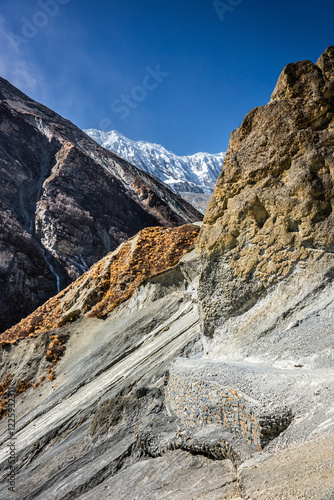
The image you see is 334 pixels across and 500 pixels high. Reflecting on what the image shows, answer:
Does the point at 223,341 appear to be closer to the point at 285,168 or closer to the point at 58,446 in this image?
the point at 285,168

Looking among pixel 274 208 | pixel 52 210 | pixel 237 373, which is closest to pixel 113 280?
pixel 274 208

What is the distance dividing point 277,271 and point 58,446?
10.7 m

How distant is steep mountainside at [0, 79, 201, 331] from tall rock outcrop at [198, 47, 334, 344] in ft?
113

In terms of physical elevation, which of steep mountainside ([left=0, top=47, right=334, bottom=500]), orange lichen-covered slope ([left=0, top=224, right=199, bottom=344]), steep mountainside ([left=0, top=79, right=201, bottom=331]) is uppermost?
steep mountainside ([left=0, top=79, right=201, bottom=331])

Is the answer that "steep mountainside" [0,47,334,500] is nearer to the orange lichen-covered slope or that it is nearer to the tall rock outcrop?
the tall rock outcrop

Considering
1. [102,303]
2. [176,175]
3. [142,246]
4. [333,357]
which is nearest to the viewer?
[333,357]

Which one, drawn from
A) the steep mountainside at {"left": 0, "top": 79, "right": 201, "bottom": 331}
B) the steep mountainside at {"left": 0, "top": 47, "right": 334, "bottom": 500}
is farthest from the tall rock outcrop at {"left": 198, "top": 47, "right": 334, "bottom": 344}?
the steep mountainside at {"left": 0, "top": 79, "right": 201, "bottom": 331}

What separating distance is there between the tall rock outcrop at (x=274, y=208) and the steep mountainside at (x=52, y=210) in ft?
113

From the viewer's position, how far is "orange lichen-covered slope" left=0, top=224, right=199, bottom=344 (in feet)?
70.5

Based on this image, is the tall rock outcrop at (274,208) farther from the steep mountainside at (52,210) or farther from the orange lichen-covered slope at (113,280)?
the steep mountainside at (52,210)

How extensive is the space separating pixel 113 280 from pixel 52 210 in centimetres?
3512

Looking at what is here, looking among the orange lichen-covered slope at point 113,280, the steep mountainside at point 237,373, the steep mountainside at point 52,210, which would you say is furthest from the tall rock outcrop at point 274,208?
the steep mountainside at point 52,210

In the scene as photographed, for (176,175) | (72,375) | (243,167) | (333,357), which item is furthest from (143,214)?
(176,175)

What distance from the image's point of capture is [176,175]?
187 meters
